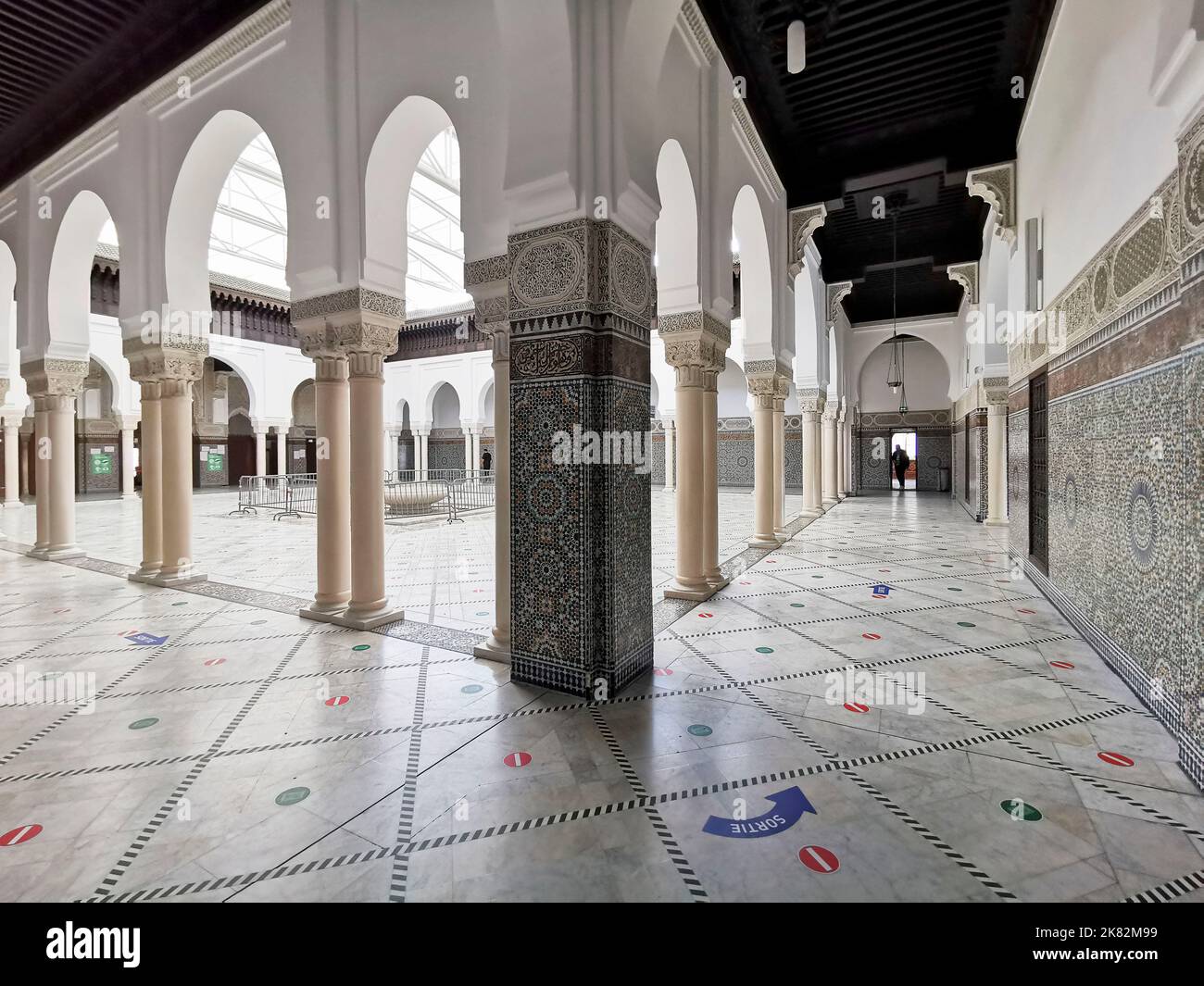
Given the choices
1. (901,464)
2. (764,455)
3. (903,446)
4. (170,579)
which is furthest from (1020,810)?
(903,446)

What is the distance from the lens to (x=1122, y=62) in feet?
7.11

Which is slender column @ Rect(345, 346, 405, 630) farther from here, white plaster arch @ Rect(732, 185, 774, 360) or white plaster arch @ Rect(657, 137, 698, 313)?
white plaster arch @ Rect(732, 185, 774, 360)

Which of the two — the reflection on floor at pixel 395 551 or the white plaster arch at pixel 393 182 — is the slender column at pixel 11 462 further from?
the white plaster arch at pixel 393 182

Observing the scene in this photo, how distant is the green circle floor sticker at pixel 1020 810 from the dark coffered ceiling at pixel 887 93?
11.1 ft

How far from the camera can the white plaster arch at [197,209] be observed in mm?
3469

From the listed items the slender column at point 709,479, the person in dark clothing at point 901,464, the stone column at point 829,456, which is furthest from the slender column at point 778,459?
the person in dark clothing at point 901,464

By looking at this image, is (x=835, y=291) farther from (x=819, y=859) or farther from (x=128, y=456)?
(x=128, y=456)

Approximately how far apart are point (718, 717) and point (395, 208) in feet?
8.48

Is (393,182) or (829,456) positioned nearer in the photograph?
(393,182)

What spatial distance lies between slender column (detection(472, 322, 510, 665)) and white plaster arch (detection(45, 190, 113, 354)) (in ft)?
12.3

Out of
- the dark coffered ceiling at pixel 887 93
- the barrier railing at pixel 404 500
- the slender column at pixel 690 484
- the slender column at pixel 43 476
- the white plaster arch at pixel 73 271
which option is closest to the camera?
the dark coffered ceiling at pixel 887 93

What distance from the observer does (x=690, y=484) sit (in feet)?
11.0

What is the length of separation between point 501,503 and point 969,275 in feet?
22.0
